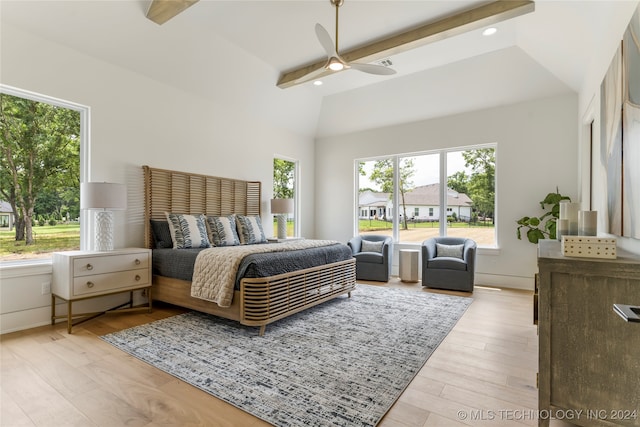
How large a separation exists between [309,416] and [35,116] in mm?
3877

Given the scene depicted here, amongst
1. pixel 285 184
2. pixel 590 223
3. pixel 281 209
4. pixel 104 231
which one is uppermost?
pixel 285 184

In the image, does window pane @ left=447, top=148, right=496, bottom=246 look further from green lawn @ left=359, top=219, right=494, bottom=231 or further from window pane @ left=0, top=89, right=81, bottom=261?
window pane @ left=0, top=89, right=81, bottom=261

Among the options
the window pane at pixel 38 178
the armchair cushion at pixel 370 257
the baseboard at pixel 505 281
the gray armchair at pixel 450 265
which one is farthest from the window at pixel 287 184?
the baseboard at pixel 505 281

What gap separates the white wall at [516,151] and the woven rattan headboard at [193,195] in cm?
306

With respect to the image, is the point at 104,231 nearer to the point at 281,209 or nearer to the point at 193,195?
the point at 193,195

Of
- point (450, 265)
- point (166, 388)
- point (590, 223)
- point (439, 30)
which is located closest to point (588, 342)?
point (590, 223)

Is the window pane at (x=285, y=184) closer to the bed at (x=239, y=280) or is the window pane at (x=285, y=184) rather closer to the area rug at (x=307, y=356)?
the bed at (x=239, y=280)

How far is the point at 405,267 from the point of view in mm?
5324

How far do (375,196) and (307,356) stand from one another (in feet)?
14.5

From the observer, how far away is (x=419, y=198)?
592 cm

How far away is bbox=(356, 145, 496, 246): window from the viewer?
528cm

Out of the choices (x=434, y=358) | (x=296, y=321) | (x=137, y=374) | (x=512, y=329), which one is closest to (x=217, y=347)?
(x=137, y=374)

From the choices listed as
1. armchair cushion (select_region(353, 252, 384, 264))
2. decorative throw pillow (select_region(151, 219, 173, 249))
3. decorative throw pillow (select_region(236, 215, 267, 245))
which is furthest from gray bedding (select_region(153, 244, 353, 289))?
armchair cushion (select_region(353, 252, 384, 264))

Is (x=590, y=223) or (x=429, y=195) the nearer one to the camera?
(x=590, y=223)
